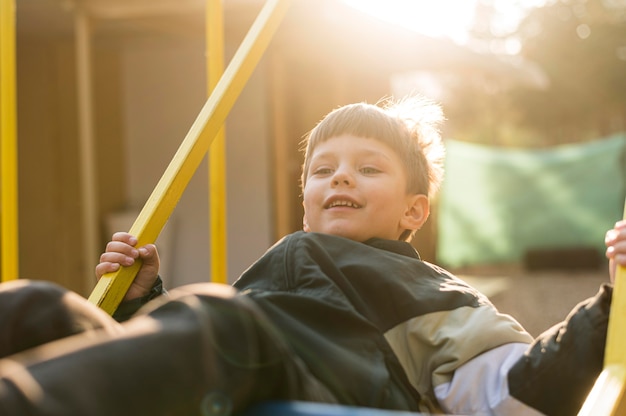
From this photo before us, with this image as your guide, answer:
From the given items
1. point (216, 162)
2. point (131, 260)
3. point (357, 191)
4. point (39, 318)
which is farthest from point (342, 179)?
point (39, 318)

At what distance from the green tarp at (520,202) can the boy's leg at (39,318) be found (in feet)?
29.9

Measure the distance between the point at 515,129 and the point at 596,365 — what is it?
2403cm

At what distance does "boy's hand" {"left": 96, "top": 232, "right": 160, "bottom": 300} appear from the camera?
1.82m

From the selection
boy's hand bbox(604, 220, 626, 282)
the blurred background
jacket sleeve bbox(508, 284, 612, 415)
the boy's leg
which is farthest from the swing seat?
the blurred background

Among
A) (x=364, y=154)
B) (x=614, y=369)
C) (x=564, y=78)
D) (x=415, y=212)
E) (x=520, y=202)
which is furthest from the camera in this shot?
(x=564, y=78)

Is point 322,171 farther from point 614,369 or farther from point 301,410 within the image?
point 301,410

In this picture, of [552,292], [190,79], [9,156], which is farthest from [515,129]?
[9,156]

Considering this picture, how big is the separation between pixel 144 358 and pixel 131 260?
0.86 m

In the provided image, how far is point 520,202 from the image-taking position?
10383mm

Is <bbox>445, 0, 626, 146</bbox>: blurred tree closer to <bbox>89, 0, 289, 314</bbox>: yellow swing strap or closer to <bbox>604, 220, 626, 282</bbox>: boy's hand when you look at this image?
<bbox>89, 0, 289, 314</bbox>: yellow swing strap

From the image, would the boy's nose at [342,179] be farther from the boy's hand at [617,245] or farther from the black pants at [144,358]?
the black pants at [144,358]

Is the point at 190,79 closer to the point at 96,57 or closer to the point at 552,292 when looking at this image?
the point at 96,57

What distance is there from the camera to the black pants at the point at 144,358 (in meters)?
0.92

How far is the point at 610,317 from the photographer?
1.32m
